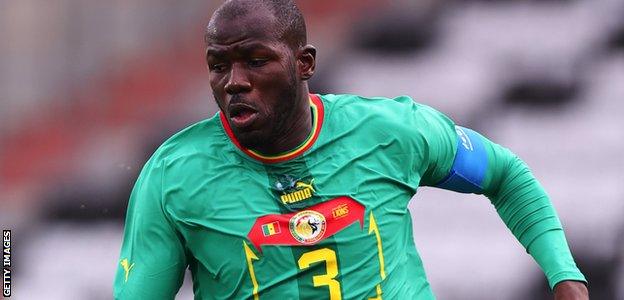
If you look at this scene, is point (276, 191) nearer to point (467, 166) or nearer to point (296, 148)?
point (296, 148)

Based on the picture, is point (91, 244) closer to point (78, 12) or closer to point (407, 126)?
point (78, 12)

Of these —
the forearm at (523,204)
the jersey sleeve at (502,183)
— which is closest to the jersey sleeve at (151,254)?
the jersey sleeve at (502,183)

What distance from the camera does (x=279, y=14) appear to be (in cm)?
253

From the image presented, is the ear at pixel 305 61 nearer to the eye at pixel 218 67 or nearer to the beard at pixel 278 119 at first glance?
the beard at pixel 278 119

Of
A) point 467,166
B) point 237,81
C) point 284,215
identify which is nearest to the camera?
point 237,81

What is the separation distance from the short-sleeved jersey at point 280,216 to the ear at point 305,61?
0.11 metres

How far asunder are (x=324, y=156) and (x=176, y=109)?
1.83 m

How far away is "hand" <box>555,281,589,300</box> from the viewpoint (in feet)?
8.63

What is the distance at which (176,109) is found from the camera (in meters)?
4.36

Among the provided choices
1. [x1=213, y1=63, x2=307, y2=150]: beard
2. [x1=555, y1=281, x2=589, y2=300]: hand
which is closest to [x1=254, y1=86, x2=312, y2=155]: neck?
[x1=213, y1=63, x2=307, y2=150]: beard

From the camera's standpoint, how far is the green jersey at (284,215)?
2482 mm

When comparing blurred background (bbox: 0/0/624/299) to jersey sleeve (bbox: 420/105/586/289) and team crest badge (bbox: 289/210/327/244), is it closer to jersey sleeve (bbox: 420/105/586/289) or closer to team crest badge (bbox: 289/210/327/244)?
jersey sleeve (bbox: 420/105/586/289)

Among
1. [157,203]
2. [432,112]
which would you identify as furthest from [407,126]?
[157,203]

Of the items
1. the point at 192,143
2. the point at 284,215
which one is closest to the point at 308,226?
the point at 284,215
